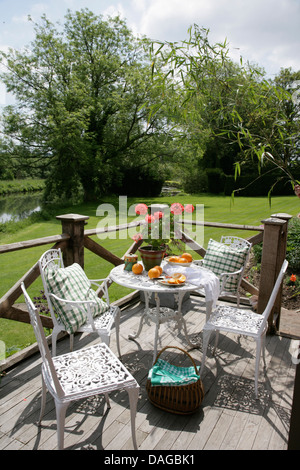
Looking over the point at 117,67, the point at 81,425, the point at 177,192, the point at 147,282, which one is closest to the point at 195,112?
the point at 147,282

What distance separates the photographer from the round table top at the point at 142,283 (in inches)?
90.8

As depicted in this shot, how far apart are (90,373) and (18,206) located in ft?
60.6

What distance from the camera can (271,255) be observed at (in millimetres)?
3012

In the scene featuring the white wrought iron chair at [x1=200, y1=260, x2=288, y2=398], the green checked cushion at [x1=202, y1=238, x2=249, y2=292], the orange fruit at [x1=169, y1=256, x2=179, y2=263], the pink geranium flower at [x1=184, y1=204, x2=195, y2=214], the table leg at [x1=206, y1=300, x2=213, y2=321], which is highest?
the pink geranium flower at [x1=184, y1=204, x2=195, y2=214]

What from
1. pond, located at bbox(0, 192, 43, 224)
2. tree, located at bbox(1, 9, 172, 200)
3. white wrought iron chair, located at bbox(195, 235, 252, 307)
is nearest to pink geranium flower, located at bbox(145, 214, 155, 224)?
white wrought iron chair, located at bbox(195, 235, 252, 307)

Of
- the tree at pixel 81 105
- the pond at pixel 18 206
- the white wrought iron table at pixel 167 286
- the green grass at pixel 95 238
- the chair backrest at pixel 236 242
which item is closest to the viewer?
the white wrought iron table at pixel 167 286

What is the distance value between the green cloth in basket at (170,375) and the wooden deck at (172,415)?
0.18 meters

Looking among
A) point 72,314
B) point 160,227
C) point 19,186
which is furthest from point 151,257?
point 19,186

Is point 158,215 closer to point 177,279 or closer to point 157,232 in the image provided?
point 157,232

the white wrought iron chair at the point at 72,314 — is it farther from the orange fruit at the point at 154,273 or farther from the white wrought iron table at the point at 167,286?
the orange fruit at the point at 154,273

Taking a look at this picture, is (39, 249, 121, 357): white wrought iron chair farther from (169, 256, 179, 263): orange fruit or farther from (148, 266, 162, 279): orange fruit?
(169, 256, 179, 263): orange fruit

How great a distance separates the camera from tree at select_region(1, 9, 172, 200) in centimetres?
1389

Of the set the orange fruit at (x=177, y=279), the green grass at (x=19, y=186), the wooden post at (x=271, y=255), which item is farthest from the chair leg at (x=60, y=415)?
the green grass at (x=19, y=186)

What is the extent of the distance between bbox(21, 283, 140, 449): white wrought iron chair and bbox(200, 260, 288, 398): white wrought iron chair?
81 cm
